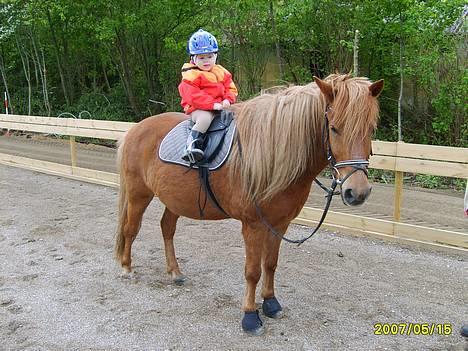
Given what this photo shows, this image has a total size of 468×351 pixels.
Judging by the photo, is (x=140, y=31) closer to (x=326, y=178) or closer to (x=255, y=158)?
(x=326, y=178)

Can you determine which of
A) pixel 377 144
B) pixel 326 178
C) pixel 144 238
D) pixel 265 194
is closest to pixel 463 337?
pixel 265 194

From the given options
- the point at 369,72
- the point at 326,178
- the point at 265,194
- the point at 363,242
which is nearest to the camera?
the point at 265,194

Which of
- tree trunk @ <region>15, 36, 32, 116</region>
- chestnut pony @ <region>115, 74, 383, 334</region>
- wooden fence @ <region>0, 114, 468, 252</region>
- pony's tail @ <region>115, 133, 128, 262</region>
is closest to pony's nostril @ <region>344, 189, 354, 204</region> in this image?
chestnut pony @ <region>115, 74, 383, 334</region>

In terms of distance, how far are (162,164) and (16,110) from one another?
15.1 m

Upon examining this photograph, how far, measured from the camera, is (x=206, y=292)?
4.05 metres

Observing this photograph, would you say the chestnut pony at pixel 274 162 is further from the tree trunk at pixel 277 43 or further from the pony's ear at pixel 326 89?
the tree trunk at pixel 277 43

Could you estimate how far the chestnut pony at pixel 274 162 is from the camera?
265cm

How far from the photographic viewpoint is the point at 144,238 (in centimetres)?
553

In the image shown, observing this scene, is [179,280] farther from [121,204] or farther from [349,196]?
[349,196]

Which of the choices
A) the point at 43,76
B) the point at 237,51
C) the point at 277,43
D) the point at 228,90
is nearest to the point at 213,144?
the point at 228,90

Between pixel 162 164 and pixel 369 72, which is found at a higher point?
pixel 369 72

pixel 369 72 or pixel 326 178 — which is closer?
pixel 326 178

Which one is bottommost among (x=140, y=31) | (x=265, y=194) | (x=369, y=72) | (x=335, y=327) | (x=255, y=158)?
(x=335, y=327)
